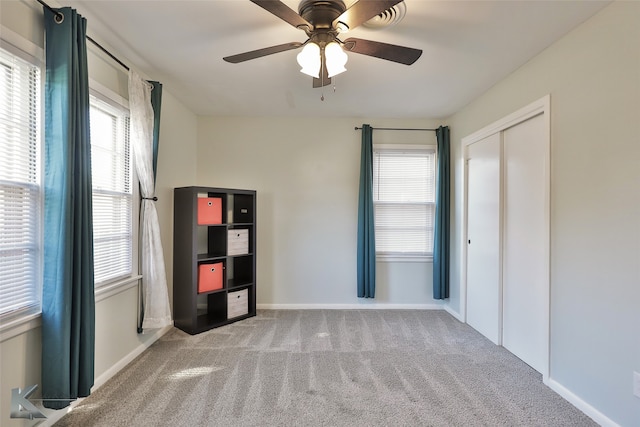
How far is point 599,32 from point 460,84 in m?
1.13

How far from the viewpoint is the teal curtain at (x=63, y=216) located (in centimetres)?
165

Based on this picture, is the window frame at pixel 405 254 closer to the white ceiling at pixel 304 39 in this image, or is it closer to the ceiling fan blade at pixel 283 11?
the white ceiling at pixel 304 39

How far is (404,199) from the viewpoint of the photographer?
399 centimetres

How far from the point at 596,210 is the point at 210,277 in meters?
3.29

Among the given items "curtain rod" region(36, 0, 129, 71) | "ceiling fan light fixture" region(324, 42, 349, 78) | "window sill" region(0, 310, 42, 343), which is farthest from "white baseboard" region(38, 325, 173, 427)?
"ceiling fan light fixture" region(324, 42, 349, 78)

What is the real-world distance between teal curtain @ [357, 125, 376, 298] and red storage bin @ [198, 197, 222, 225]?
1.69 meters

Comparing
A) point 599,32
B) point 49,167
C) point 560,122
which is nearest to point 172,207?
point 49,167

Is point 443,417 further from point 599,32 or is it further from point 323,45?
point 599,32

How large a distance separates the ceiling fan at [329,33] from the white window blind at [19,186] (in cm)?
112

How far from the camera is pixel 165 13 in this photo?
6.21 ft

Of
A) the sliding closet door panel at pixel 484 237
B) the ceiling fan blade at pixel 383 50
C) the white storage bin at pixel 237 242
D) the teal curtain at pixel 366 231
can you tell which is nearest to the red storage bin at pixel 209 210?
the white storage bin at pixel 237 242

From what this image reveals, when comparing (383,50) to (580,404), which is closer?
(383,50)

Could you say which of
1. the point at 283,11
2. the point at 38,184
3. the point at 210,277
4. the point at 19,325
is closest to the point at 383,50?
the point at 283,11

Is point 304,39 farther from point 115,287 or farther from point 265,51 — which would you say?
point 115,287
